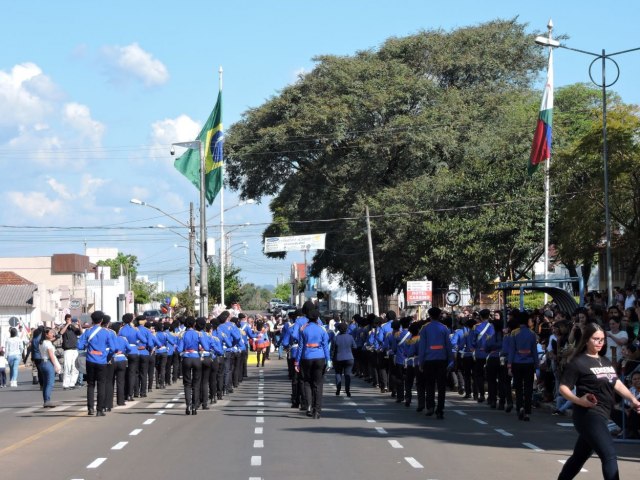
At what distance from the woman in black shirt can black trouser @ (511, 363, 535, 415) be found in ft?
32.4

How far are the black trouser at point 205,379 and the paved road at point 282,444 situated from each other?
387 mm

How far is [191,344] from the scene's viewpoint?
71.9 ft

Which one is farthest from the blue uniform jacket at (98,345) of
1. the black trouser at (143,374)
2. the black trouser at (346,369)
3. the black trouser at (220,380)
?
the black trouser at (346,369)

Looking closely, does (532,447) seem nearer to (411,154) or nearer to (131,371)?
(131,371)

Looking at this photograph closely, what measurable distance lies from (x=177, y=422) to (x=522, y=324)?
6223 mm

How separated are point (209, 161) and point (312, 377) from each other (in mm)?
28535

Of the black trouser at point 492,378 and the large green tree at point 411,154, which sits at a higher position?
the large green tree at point 411,154

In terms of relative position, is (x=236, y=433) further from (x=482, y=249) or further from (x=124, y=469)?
(x=482, y=249)

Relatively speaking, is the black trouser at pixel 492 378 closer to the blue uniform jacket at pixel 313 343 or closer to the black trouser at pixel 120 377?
the blue uniform jacket at pixel 313 343

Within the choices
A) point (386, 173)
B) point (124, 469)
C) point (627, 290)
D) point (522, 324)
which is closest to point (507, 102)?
point (386, 173)

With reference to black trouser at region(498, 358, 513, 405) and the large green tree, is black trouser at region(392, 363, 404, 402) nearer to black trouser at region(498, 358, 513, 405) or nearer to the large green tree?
black trouser at region(498, 358, 513, 405)

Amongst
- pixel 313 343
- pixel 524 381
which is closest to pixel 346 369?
pixel 313 343

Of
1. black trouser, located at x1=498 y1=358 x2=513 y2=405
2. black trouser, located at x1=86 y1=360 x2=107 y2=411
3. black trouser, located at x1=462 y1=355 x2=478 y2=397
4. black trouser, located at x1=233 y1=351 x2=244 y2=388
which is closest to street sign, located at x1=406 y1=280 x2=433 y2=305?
black trouser, located at x1=233 y1=351 x2=244 y2=388

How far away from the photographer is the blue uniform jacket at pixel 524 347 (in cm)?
2061
